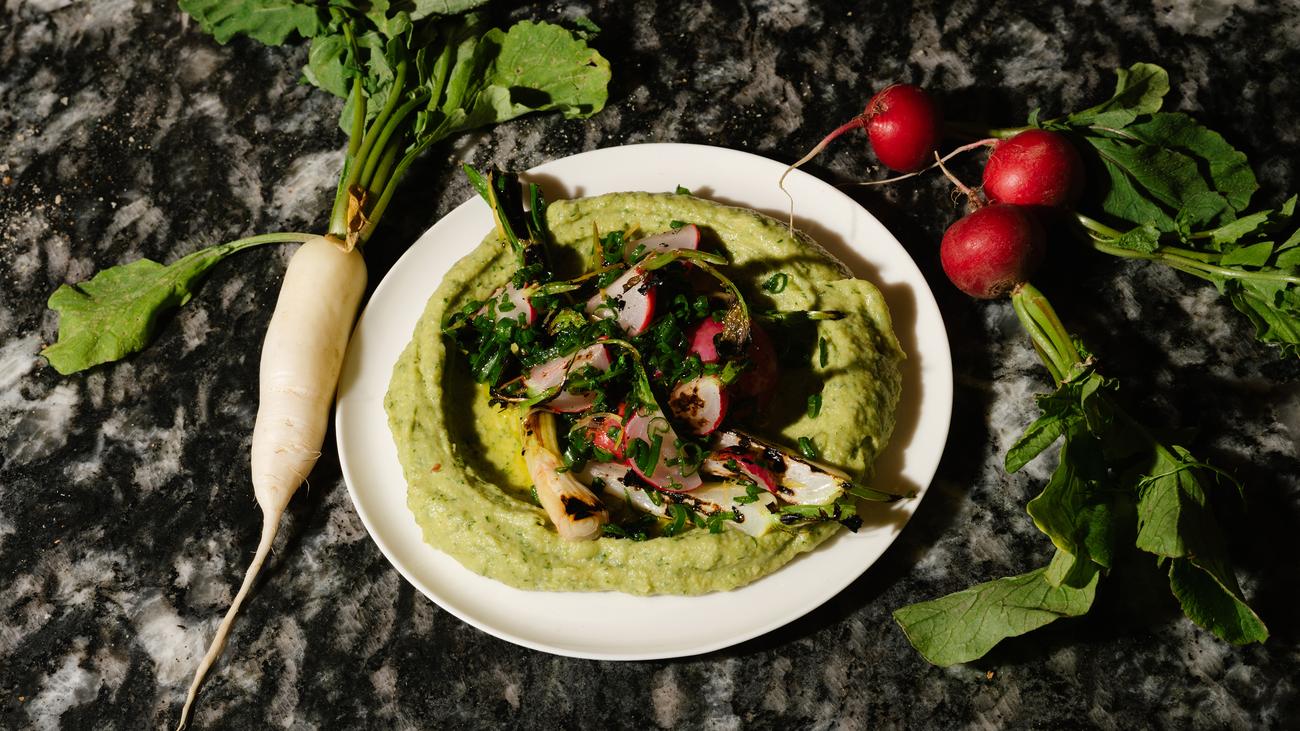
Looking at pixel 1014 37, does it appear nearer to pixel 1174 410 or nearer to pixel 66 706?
pixel 1174 410

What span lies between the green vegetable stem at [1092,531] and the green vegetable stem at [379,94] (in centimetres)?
173

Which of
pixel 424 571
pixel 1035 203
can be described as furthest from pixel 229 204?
pixel 1035 203

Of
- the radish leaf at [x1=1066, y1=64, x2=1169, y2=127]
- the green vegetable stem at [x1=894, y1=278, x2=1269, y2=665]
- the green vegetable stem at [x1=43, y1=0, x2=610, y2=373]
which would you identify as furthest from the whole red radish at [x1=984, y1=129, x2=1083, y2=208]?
the green vegetable stem at [x1=43, y1=0, x2=610, y2=373]

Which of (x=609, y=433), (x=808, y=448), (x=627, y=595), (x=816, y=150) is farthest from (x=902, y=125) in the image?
(x=627, y=595)

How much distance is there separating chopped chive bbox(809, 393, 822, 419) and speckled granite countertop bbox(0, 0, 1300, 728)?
1.86 ft

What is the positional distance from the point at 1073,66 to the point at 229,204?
2895 millimetres

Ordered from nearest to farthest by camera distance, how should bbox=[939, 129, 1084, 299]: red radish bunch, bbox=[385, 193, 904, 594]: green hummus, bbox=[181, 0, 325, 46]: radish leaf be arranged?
bbox=[385, 193, 904, 594]: green hummus → bbox=[939, 129, 1084, 299]: red radish bunch → bbox=[181, 0, 325, 46]: radish leaf

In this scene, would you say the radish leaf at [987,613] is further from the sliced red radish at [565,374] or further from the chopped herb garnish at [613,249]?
the chopped herb garnish at [613,249]

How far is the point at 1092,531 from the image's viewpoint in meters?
2.44

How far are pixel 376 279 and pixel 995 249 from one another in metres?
1.93

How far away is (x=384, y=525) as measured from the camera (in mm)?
2717

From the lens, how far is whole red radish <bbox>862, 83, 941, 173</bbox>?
114 inches

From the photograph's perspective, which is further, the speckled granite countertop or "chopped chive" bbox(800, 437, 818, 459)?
the speckled granite countertop

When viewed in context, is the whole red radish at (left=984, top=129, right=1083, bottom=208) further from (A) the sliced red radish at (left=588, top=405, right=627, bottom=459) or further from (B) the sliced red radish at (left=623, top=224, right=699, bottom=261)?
(A) the sliced red radish at (left=588, top=405, right=627, bottom=459)
